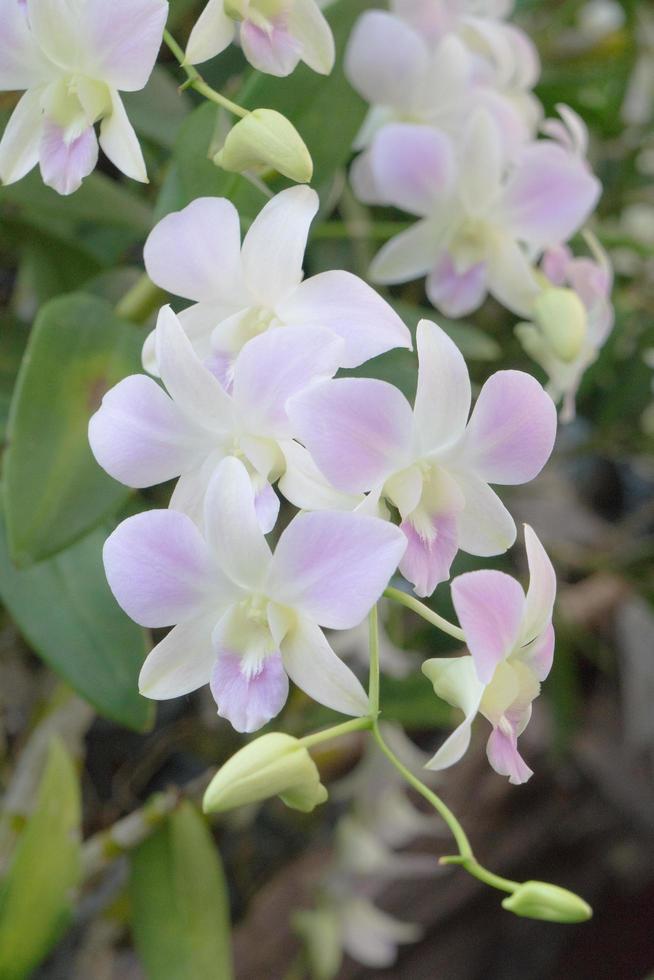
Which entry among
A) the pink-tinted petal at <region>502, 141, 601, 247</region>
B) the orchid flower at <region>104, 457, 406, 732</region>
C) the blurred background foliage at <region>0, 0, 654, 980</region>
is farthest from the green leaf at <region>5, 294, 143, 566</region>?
the pink-tinted petal at <region>502, 141, 601, 247</region>

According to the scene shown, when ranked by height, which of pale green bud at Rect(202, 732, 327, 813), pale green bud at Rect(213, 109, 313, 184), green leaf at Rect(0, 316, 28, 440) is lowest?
green leaf at Rect(0, 316, 28, 440)

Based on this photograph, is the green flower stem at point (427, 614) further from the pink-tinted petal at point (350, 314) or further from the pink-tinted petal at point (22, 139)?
the pink-tinted petal at point (22, 139)

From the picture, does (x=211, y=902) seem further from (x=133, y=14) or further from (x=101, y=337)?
(x=133, y=14)

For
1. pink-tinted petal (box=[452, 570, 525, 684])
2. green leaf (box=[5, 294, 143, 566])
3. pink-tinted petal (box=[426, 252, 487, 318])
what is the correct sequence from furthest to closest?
pink-tinted petal (box=[426, 252, 487, 318]), green leaf (box=[5, 294, 143, 566]), pink-tinted petal (box=[452, 570, 525, 684])

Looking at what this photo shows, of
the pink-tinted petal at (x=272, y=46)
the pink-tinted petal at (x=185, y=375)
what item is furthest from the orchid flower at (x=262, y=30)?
the pink-tinted petal at (x=185, y=375)

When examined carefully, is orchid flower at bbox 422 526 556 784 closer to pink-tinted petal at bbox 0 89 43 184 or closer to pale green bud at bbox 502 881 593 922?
pale green bud at bbox 502 881 593 922

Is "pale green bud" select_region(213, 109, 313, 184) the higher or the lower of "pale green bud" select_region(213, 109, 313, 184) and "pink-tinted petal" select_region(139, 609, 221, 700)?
the higher

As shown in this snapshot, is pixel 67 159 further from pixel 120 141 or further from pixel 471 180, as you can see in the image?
pixel 471 180
